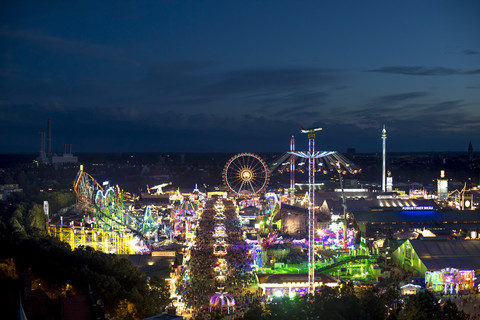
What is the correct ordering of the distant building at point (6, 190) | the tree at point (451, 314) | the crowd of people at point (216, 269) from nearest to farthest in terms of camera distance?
the tree at point (451, 314) < the crowd of people at point (216, 269) < the distant building at point (6, 190)

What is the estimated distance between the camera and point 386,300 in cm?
1975

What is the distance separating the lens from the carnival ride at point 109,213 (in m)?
37.8

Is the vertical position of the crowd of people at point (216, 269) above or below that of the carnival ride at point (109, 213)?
below

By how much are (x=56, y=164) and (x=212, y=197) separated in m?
63.9

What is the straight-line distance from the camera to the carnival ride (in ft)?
124

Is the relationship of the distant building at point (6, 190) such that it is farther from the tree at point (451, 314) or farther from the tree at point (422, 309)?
the tree at point (451, 314)

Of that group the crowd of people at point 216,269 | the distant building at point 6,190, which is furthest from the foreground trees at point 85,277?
the distant building at point 6,190

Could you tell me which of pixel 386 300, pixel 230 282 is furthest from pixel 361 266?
pixel 386 300

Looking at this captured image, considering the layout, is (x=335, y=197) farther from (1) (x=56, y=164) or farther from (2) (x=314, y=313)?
(1) (x=56, y=164)

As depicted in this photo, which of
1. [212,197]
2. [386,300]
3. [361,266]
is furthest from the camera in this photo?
[212,197]

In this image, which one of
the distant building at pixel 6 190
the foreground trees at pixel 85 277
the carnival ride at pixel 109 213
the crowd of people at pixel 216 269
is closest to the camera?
the foreground trees at pixel 85 277

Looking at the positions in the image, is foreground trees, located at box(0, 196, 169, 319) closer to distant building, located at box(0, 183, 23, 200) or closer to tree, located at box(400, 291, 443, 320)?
tree, located at box(400, 291, 443, 320)

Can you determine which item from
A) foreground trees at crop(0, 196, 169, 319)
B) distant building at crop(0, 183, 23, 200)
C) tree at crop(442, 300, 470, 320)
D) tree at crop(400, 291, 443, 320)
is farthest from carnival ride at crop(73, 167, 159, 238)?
tree at crop(442, 300, 470, 320)

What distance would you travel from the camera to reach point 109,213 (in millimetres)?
41312
